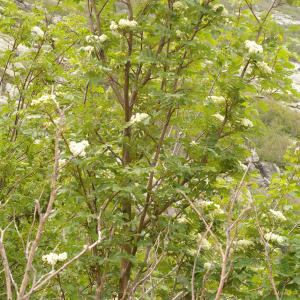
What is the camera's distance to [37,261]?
10.4ft

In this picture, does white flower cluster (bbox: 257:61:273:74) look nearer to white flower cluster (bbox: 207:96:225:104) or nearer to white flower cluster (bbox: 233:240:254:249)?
white flower cluster (bbox: 207:96:225:104)

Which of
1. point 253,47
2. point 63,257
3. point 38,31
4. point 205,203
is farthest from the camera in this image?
point 38,31

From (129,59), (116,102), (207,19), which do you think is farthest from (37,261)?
(207,19)

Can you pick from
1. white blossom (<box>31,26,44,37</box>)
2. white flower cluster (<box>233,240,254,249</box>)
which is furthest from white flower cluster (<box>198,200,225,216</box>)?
white blossom (<box>31,26,44,37</box>)

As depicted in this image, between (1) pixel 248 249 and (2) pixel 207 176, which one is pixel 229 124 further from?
(1) pixel 248 249

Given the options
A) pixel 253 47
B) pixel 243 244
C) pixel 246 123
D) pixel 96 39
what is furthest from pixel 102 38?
pixel 243 244

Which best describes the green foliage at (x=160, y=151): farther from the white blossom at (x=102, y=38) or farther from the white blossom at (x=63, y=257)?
the white blossom at (x=63, y=257)

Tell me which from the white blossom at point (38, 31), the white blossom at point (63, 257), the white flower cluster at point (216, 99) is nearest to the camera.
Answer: the white blossom at point (63, 257)

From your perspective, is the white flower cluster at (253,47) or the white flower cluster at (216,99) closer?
the white flower cluster at (253,47)

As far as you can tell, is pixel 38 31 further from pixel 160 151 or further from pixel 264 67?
pixel 264 67

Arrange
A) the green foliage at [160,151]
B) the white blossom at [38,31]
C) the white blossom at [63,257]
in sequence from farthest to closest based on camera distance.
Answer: the white blossom at [38,31] → the green foliage at [160,151] → the white blossom at [63,257]

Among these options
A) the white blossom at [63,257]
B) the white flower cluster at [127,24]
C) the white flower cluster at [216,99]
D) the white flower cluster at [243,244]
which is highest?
the white flower cluster at [127,24]

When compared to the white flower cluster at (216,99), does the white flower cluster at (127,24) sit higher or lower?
higher

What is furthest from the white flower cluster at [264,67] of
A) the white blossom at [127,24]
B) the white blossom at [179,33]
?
the white blossom at [127,24]
